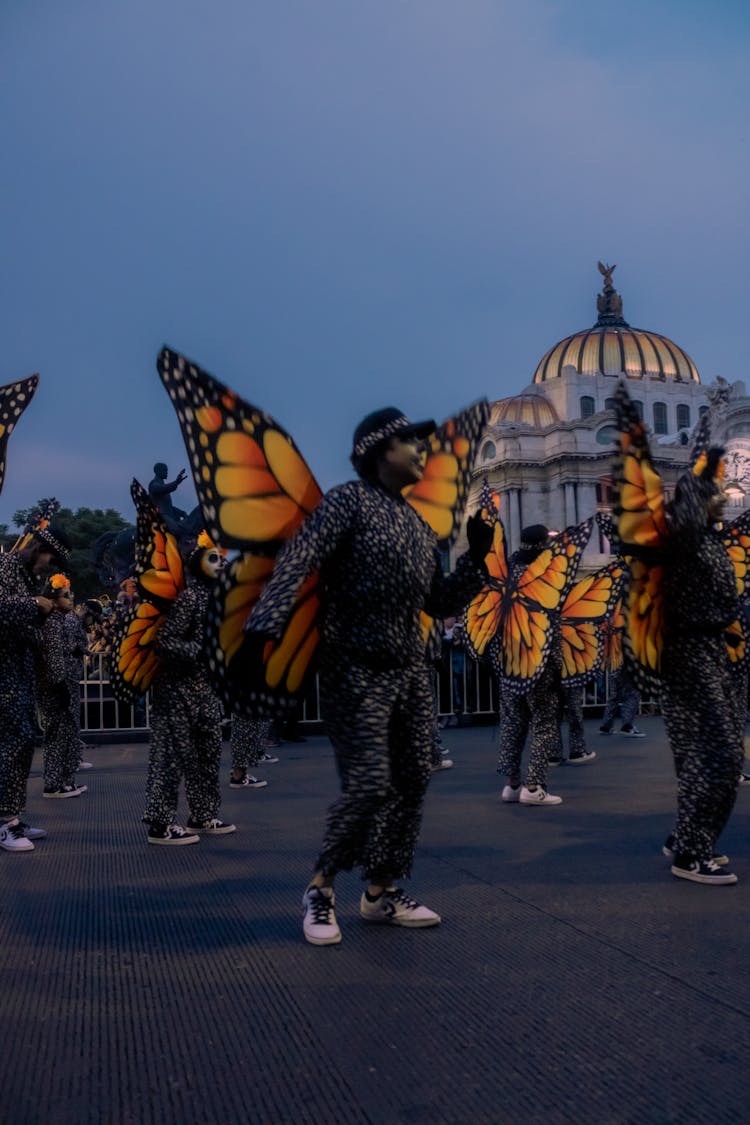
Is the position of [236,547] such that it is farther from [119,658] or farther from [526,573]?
[526,573]

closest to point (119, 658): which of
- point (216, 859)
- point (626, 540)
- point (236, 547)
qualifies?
point (216, 859)

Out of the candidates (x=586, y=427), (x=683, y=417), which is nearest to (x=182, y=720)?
(x=586, y=427)

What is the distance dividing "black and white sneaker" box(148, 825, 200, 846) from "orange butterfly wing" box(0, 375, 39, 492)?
7.18 feet

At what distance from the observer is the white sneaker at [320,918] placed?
3.93 m

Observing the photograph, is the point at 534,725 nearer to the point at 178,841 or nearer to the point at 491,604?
the point at 491,604

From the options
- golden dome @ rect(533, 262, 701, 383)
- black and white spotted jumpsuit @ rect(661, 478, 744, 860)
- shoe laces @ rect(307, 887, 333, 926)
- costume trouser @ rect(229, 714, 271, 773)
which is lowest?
shoe laces @ rect(307, 887, 333, 926)

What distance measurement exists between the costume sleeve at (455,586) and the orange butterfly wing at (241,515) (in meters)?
0.49

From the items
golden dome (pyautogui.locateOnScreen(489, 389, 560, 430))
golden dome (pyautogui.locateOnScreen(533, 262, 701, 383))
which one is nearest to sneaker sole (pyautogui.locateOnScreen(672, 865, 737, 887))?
golden dome (pyautogui.locateOnScreen(489, 389, 560, 430))

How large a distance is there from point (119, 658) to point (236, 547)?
284cm

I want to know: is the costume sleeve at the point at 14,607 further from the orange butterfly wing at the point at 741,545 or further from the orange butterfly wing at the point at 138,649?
the orange butterfly wing at the point at 741,545

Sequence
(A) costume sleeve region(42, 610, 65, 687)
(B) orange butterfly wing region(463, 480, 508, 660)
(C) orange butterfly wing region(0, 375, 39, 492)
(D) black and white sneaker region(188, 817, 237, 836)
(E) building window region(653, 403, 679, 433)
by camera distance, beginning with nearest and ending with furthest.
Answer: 1. (C) orange butterfly wing region(0, 375, 39, 492)
2. (D) black and white sneaker region(188, 817, 237, 836)
3. (B) orange butterfly wing region(463, 480, 508, 660)
4. (A) costume sleeve region(42, 610, 65, 687)
5. (E) building window region(653, 403, 679, 433)

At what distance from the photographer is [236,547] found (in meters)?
4.04

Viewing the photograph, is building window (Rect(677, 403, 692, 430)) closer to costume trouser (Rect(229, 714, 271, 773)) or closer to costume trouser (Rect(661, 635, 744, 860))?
costume trouser (Rect(229, 714, 271, 773))

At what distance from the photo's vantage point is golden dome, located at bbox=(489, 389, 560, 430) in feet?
213
